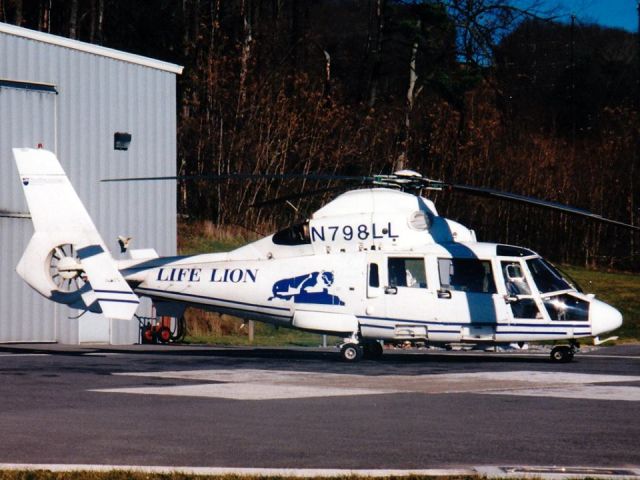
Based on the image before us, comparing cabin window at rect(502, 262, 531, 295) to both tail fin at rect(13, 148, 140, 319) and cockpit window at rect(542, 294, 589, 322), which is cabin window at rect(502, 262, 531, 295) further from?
tail fin at rect(13, 148, 140, 319)

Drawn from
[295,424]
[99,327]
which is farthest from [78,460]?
[99,327]

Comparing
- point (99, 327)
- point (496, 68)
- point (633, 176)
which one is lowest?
point (99, 327)

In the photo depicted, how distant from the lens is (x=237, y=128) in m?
48.8

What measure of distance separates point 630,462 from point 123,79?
77.7 feet

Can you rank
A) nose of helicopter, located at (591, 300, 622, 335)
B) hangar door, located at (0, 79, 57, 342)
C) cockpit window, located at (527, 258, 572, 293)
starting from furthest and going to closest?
1. hangar door, located at (0, 79, 57, 342)
2. cockpit window, located at (527, 258, 572, 293)
3. nose of helicopter, located at (591, 300, 622, 335)

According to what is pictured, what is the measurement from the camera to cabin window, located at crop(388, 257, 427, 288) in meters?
22.5

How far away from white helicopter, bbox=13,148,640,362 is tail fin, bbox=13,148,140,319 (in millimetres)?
19

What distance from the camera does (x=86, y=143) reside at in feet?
100

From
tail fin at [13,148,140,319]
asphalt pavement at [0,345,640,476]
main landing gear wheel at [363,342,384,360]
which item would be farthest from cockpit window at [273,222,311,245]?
tail fin at [13,148,140,319]

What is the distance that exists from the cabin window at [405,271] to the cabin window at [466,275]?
434 mm

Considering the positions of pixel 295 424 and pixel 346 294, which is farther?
pixel 346 294

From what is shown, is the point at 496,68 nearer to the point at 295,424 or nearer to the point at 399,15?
the point at 399,15

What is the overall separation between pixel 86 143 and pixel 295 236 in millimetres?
9864

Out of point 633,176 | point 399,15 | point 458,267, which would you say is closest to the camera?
point 458,267
